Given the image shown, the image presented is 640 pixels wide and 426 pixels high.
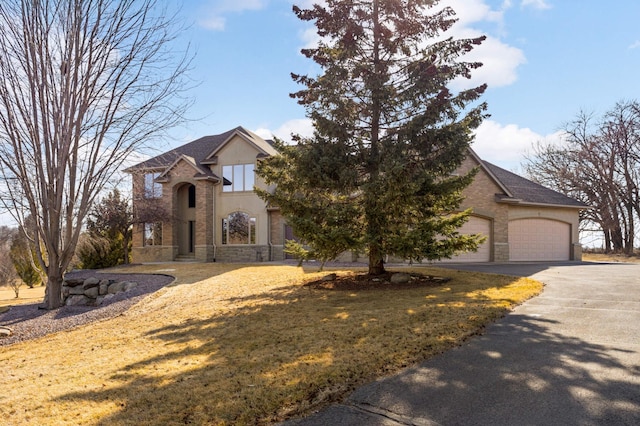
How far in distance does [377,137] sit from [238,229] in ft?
47.6

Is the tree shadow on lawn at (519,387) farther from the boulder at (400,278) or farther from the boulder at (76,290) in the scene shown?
the boulder at (76,290)

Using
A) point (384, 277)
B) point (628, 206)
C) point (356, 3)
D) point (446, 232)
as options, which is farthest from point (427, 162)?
point (628, 206)

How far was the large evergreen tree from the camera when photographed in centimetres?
1108

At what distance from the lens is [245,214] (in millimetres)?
24859

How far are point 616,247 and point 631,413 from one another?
3520 cm

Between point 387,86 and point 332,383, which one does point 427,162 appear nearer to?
point 387,86

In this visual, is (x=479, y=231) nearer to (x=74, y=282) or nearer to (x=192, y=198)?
(x=192, y=198)

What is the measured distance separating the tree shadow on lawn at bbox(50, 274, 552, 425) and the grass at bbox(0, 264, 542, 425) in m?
0.02

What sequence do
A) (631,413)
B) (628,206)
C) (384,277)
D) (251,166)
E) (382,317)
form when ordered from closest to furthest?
(631,413), (382,317), (384,277), (251,166), (628,206)

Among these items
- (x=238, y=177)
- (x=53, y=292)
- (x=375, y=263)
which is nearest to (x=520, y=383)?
(x=375, y=263)

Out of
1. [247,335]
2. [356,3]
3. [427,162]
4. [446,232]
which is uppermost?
[356,3]

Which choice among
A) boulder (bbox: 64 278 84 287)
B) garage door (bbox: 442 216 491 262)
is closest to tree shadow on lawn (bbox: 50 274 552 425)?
boulder (bbox: 64 278 84 287)

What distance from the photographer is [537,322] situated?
7.13 metres

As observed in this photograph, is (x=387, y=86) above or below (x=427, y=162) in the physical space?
above
